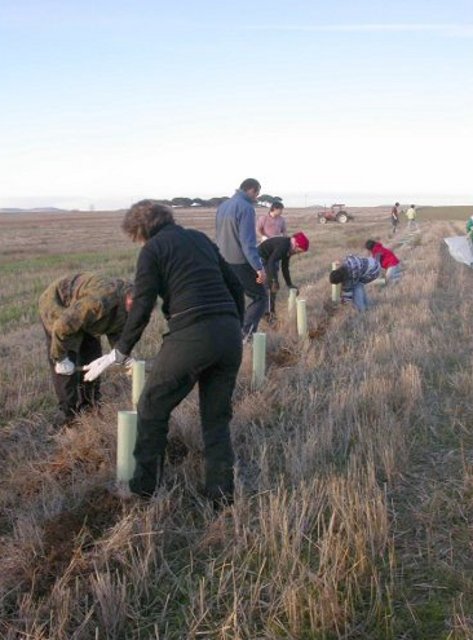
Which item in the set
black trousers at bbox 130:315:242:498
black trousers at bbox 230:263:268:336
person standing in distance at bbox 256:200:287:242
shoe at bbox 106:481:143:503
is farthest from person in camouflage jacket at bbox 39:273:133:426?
person standing in distance at bbox 256:200:287:242

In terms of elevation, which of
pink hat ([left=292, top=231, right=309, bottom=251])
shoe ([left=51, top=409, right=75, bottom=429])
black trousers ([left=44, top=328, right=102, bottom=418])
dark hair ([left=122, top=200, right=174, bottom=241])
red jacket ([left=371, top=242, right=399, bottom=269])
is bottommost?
shoe ([left=51, top=409, right=75, bottom=429])

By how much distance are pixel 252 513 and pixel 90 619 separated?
47.3 inches

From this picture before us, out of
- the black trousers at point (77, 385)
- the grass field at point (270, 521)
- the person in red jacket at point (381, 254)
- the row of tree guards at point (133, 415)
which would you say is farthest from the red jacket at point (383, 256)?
the black trousers at point (77, 385)

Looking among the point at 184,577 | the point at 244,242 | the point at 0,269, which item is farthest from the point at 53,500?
the point at 0,269

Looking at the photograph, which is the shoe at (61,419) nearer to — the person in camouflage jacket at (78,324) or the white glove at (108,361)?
the person in camouflage jacket at (78,324)

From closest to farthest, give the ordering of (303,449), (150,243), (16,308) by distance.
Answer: (150,243), (303,449), (16,308)

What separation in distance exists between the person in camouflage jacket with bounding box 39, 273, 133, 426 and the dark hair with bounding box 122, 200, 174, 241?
0.85 metres

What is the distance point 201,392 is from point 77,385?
1852mm

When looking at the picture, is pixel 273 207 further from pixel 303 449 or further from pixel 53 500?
pixel 53 500

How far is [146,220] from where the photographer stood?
4148 millimetres

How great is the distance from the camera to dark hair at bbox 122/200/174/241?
4.15 metres

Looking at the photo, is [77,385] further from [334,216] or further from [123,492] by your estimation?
[334,216]

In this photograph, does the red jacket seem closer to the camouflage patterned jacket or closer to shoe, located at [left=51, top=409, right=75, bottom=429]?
shoe, located at [left=51, top=409, right=75, bottom=429]

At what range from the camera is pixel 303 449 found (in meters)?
4.74
